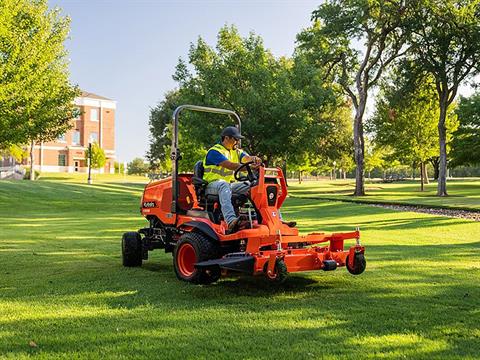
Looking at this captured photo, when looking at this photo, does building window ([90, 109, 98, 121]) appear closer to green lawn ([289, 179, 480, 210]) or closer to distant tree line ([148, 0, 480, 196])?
green lawn ([289, 179, 480, 210])

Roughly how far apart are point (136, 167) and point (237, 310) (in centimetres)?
10533

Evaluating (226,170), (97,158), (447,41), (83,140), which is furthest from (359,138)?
(83,140)

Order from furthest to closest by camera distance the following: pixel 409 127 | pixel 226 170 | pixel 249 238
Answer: pixel 409 127, pixel 226 170, pixel 249 238

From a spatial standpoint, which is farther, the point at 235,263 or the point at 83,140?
the point at 83,140

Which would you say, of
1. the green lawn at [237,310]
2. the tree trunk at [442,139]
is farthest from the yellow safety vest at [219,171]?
the tree trunk at [442,139]

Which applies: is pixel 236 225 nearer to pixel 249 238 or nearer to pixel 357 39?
pixel 249 238

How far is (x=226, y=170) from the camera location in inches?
282

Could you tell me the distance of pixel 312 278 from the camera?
738 centimetres

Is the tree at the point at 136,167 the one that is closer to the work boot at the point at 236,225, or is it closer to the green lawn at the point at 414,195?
the green lawn at the point at 414,195

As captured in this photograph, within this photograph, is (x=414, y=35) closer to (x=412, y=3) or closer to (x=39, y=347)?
(x=412, y=3)

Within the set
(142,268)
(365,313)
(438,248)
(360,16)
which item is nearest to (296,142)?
(360,16)

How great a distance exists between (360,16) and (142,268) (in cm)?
2918

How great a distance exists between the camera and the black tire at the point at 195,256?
6.61 meters

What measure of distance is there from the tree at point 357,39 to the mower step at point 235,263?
29.3 m
